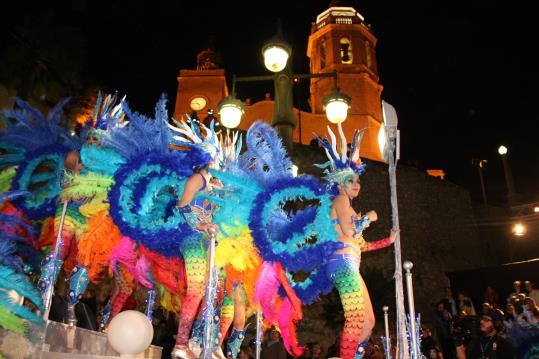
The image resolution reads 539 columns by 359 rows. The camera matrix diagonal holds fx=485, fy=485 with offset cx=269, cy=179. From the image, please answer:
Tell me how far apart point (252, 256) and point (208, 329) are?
5.38 feet

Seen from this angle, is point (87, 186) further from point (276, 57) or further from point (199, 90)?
point (199, 90)

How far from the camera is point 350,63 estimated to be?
33.1 meters

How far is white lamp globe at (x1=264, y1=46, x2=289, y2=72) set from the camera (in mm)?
6516

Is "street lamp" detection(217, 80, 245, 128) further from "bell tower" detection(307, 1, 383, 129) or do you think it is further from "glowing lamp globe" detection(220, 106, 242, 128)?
"bell tower" detection(307, 1, 383, 129)

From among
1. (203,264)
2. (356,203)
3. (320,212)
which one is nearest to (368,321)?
(320,212)

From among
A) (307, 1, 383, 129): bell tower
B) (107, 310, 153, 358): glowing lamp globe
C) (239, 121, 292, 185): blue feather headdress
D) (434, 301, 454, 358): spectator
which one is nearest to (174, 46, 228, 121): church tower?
(307, 1, 383, 129): bell tower

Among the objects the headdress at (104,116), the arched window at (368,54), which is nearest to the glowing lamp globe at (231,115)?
the headdress at (104,116)

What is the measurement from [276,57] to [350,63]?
2784 centimetres

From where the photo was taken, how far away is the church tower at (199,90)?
1267 inches

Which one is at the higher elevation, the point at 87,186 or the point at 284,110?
the point at 284,110

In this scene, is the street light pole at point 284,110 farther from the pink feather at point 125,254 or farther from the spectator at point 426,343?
the spectator at point 426,343

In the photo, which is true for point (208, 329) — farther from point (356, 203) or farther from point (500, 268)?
point (356, 203)

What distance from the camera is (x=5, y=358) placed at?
8.89 ft

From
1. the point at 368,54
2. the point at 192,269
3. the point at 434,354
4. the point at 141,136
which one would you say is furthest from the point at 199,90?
the point at 192,269
